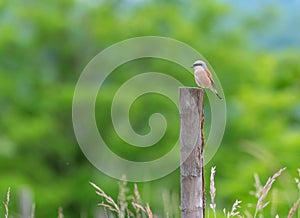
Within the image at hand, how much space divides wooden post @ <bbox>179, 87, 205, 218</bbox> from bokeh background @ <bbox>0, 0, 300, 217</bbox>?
12754 mm

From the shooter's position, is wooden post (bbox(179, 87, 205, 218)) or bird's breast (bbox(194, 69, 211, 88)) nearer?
wooden post (bbox(179, 87, 205, 218))

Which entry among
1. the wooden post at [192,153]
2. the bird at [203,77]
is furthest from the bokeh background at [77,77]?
the wooden post at [192,153]

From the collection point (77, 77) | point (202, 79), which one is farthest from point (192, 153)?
point (77, 77)

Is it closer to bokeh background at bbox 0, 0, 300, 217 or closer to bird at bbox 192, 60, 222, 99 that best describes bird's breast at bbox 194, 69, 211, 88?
bird at bbox 192, 60, 222, 99

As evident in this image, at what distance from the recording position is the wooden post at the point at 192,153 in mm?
1974

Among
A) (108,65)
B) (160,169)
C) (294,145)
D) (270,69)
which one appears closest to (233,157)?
(270,69)

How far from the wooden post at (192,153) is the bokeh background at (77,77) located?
12.8m

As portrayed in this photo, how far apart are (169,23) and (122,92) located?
10.7 feet

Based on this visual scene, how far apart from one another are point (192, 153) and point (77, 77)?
51.3 ft

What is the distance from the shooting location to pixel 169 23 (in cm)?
1753

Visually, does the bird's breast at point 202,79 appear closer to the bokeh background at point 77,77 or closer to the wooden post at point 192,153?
the wooden post at point 192,153

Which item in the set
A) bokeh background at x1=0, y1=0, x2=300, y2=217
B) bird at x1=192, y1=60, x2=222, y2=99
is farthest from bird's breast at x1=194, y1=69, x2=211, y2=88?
bokeh background at x1=0, y1=0, x2=300, y2=217

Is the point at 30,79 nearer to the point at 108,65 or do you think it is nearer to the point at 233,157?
the point at 108,65

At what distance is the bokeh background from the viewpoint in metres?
15.6
